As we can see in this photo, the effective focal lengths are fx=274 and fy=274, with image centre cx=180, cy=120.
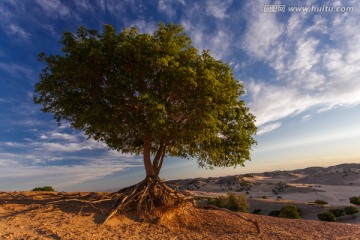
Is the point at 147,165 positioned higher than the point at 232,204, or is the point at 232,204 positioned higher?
the point at 147,165

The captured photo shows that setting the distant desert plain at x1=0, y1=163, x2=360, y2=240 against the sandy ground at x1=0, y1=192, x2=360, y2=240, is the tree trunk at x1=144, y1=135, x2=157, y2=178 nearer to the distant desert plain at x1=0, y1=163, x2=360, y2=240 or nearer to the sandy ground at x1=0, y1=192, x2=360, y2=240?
the distant desert plain at x1=0, y1=163, x2=360, y2=240

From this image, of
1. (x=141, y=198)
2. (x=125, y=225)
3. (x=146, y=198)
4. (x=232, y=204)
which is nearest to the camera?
(x=125, y=225)

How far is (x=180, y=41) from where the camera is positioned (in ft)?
56.2

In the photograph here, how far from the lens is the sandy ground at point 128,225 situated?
1211 cm

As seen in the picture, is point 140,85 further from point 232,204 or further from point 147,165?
point 232,204

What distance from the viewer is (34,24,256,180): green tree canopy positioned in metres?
15.1

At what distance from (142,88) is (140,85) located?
0.81ft

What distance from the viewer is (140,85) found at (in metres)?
16.4

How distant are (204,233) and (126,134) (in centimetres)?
955

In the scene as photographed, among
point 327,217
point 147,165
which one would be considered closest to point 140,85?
point 147,165

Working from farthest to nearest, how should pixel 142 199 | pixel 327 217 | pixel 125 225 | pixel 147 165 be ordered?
pixel 327 217
pixel 147 165
pixel 142 199
pixel 125 225

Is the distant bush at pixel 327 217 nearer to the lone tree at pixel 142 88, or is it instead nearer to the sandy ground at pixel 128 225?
the sandy ground at pixel 128 225

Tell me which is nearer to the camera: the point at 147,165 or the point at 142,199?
the point at 142,199

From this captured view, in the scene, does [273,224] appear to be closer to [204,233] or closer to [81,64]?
[204,233]
